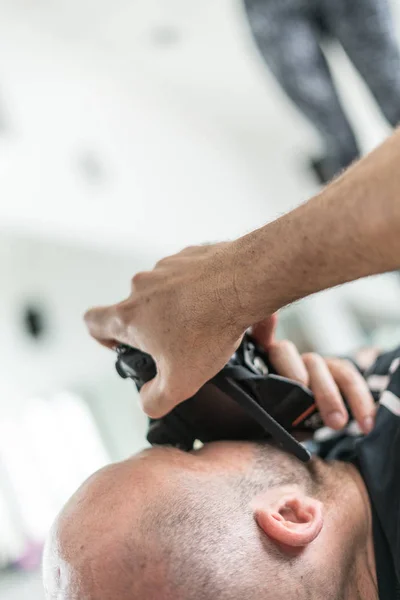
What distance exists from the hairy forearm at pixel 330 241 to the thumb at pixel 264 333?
25cm

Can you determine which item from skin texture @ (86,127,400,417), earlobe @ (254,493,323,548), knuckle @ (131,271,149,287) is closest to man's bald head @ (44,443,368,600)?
earlobe @ (254,493,323,548)

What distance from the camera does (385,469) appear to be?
82 centimetres

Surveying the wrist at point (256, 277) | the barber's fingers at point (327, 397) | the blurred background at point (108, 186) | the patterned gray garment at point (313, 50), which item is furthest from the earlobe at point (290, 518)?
the blurred background at point (108, 186)

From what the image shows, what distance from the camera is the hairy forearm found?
0.48m

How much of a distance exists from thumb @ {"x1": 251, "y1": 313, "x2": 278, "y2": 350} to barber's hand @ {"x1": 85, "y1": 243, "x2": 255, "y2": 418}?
17cm

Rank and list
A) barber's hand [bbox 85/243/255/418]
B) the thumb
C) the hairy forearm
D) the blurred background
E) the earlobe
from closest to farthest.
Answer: the hairy forearm
barber's hand [bbox 85/243/255/418]
the earlobe
the thumb
the blurred background

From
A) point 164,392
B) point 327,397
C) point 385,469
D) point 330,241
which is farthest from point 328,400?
point 330,241

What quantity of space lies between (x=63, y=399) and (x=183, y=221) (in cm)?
139

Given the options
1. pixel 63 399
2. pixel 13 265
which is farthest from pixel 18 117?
pixel 63 399

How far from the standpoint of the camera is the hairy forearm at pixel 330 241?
18.8 inches

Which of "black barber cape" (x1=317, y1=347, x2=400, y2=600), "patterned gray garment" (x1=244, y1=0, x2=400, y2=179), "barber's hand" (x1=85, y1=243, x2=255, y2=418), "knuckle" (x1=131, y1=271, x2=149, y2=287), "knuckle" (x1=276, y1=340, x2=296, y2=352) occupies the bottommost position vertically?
"black barber cape" (x1=317, y1=347, x2=400, y2=600)

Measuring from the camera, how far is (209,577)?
0.70m

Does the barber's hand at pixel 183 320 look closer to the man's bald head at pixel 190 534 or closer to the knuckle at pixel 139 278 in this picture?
the knuckle at pixel 139 278

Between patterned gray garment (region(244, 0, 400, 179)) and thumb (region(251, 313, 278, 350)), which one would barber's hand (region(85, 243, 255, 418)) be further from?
patterned gray garment (region(244, 0, 400, 179))
